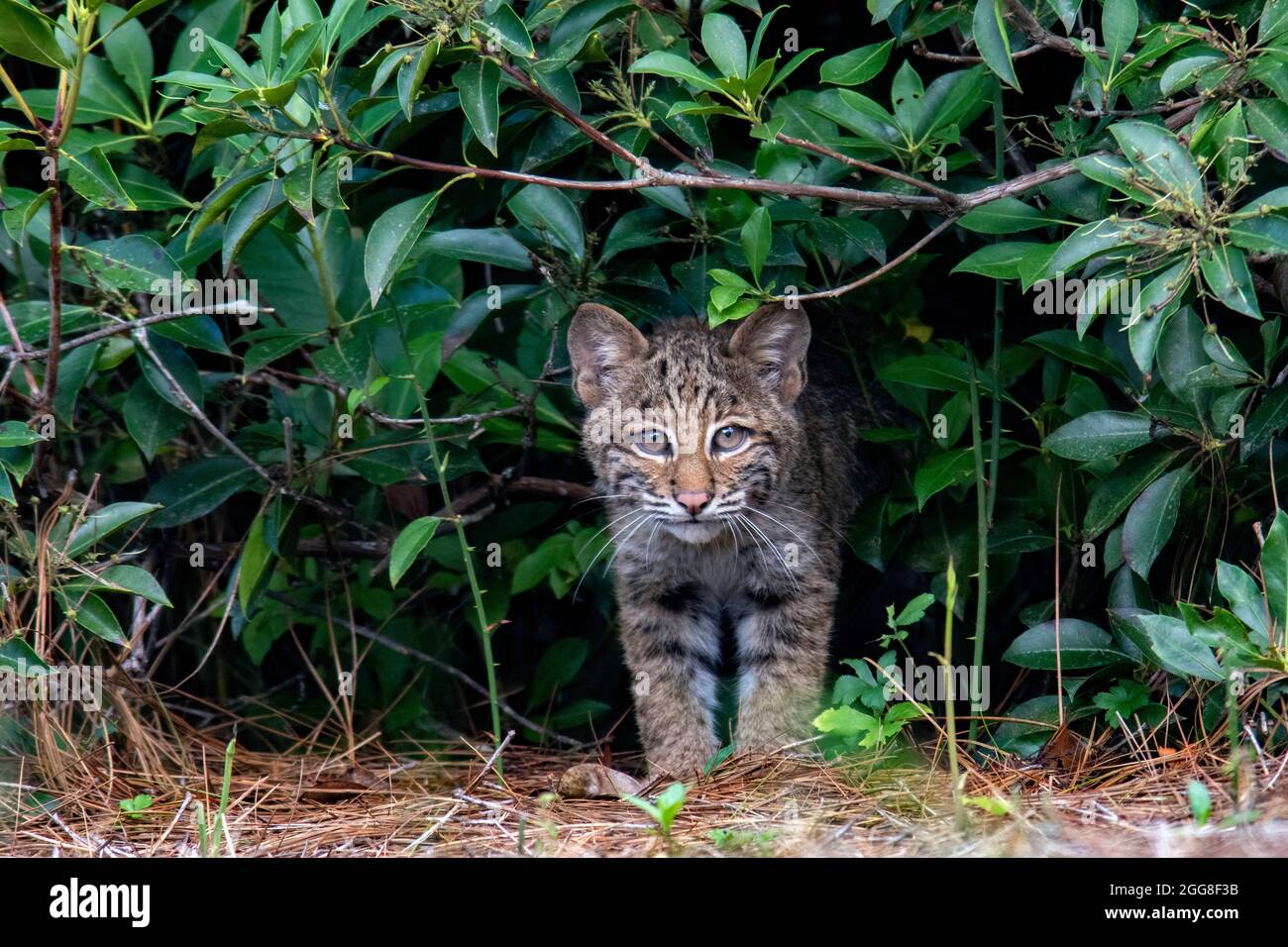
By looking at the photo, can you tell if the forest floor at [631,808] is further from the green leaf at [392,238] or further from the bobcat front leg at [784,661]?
the green leaf at [392,238]

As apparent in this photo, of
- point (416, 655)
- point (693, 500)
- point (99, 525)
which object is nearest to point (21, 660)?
point (99, 525)

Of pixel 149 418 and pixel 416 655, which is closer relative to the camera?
pixel 149 418

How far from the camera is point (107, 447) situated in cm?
573

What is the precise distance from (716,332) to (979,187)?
1.18 meters

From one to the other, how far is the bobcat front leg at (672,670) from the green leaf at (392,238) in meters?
1.74

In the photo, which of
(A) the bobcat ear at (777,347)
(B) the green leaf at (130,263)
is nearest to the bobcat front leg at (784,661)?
(A) the bobcat ear at (777,347)

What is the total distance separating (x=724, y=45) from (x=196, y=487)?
2626mm

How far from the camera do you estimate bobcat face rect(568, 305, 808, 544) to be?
4.83 meters

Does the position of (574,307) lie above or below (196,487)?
above

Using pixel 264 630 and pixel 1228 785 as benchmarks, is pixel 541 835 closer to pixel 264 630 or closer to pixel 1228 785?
pixel 1228 785

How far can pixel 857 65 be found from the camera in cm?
414

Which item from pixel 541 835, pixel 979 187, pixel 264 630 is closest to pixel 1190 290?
pixel 979 187

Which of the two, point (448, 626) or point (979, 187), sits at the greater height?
point (979, 187)

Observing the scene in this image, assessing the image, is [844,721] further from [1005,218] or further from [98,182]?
[98,182]
